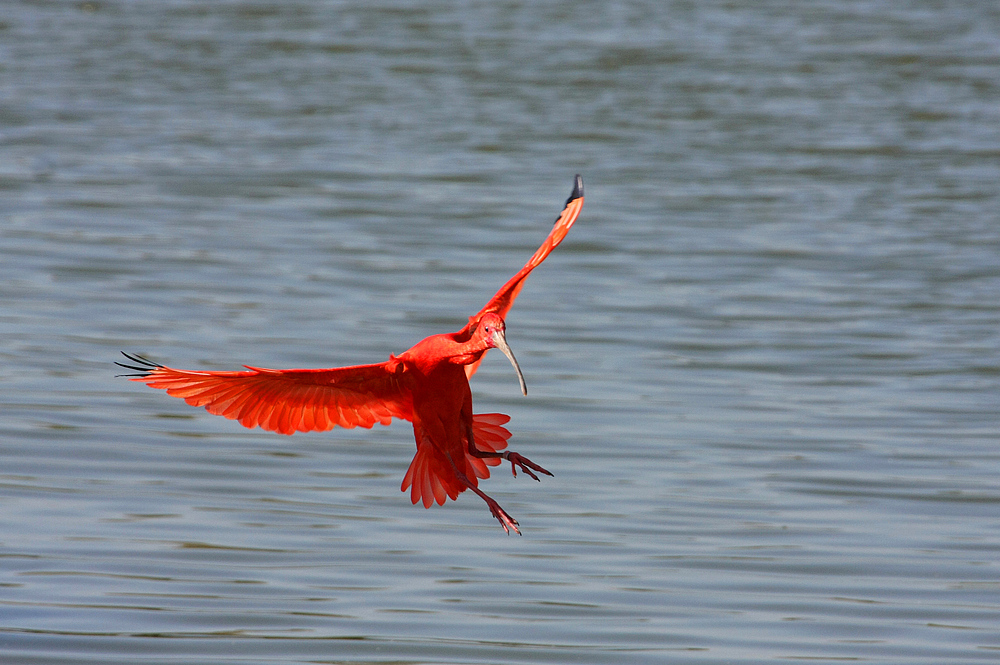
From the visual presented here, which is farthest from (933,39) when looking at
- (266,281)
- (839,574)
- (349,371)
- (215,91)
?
(349,371)

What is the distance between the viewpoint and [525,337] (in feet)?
31.9

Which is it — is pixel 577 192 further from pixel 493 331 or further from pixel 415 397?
pixel 493 331

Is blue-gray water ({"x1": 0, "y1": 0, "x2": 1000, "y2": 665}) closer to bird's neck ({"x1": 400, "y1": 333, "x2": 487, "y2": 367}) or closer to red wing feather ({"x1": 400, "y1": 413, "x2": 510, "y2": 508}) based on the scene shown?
red wing feather ({"x1": 400, "y1": 413, "x2": 510, "y2": 508})

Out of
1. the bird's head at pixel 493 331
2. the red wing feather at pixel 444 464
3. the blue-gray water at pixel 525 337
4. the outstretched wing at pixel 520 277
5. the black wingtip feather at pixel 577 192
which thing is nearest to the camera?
the bird's head at pixel 493 331

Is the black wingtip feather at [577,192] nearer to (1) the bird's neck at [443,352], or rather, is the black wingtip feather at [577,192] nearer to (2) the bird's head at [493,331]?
(1) the bird's neck at [443,352]

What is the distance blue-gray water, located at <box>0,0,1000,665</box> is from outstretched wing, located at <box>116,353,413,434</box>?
1286 millimetres

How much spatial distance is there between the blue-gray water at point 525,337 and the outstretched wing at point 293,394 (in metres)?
1.29

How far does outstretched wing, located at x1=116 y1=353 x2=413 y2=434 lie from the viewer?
3.95 meters

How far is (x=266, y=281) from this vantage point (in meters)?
10.5

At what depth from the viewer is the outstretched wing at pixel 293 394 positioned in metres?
3.95

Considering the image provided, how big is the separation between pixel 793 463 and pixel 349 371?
3.99m

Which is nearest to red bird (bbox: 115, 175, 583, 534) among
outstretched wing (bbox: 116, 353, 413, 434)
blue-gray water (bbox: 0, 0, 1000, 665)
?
outstretched wing (bbox: 116, 353, 413, 434)

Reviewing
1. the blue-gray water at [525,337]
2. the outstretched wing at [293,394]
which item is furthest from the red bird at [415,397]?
the blue-gray water at [525,337]

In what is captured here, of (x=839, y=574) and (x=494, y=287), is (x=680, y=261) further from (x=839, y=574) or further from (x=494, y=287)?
(x=839, y=574)
